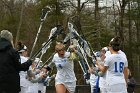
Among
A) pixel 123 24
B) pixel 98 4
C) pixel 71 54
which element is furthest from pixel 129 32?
pixel 71 54

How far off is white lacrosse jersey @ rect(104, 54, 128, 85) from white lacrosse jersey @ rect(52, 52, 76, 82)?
264cm

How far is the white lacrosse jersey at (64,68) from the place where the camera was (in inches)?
506

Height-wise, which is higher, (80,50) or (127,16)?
(80,50)

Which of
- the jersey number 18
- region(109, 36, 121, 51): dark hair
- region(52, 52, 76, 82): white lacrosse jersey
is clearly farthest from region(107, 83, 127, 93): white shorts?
region(52, 52, 76, 82): white lacrosse jersey

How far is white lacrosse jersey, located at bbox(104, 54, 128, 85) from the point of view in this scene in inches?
402

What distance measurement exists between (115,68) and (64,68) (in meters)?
2.93

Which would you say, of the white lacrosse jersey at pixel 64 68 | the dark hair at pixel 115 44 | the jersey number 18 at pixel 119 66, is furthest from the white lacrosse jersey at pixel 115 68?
the white lacrosse jersey at pixel 64 68

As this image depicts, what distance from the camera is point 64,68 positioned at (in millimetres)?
12984

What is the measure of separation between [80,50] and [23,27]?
86.4 ft

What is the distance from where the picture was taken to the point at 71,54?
1288 cm

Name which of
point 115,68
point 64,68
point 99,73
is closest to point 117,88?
point 115,68

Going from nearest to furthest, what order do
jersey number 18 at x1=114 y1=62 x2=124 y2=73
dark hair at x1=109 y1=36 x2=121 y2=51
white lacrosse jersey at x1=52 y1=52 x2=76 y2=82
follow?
dark hair at x1=109 y1=36 x2=121 y2=51 < jersey number 18 at x1=114 y1=62 x2=124 y2=73 < white lacrosse jersey at x1=52 y1=52 x2=76 y2=82

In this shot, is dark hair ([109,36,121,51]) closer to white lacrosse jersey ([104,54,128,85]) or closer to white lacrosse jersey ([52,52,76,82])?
white lacrosse jersey ([104,54,128,85])

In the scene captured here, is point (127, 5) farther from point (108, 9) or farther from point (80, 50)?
point (80, 50)
